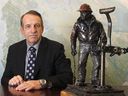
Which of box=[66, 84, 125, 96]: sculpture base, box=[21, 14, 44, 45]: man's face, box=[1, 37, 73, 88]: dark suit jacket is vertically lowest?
box=[66, 84, 125, 96]: sculpture base

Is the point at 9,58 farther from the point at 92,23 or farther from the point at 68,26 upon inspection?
the point at 92,23

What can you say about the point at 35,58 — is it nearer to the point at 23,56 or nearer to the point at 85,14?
the point at 23,56

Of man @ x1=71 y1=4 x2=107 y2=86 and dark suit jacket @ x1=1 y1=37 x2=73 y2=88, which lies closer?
Answer: man @ x1=71 y1=4 x2=107 y2=86

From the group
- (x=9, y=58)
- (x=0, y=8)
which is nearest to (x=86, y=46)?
(x=9, y=58)

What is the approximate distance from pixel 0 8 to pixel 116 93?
1522 mm

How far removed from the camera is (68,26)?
2.75 meters

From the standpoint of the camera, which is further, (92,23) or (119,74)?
(119,74)

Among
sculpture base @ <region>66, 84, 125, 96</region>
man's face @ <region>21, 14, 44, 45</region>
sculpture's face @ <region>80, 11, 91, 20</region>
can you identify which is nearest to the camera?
sculpture base @ <region>66, 84, 125, 96</region>

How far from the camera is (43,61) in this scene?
2371 millimetres

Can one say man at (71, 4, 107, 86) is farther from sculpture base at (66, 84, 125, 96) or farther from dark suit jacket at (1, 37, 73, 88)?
dark suit jacket at (1, 37, 73, 88)

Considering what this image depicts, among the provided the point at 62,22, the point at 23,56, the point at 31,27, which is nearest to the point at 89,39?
the point at 31,27

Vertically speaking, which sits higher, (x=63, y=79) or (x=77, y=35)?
(x=77, y=35)

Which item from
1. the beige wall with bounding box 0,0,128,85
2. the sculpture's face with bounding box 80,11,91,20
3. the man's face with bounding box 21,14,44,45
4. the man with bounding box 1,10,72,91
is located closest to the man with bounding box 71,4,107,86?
the sculpture's face with bounding box 80,11,91,20

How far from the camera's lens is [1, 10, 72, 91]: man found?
232 centimetres
